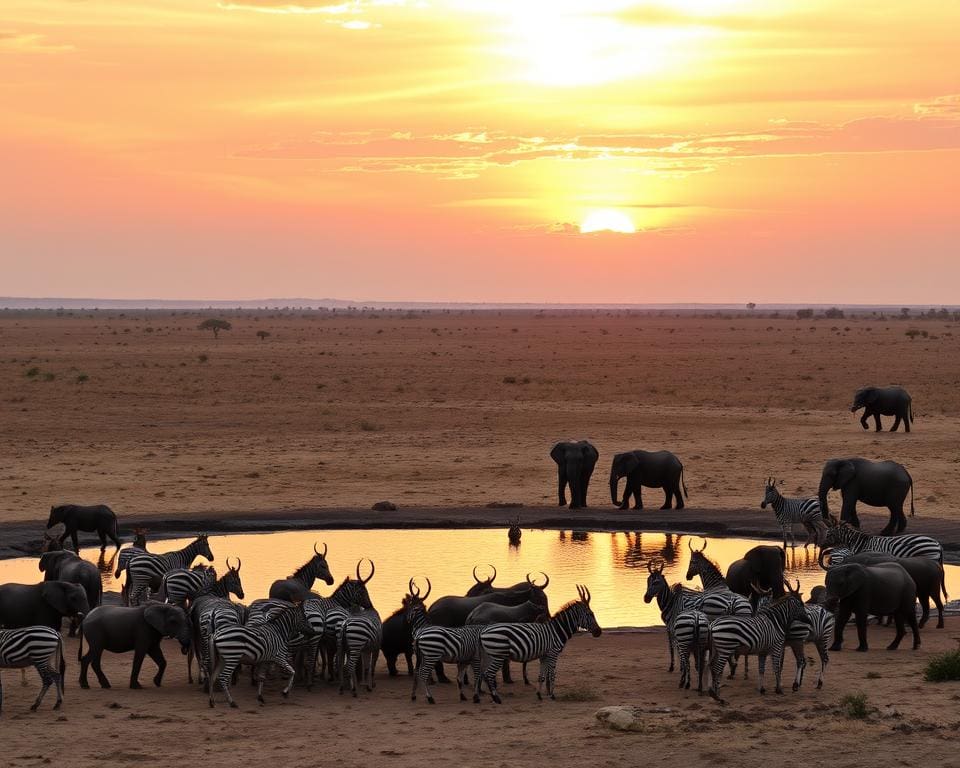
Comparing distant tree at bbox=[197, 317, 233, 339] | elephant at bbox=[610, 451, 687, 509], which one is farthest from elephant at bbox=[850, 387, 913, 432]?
distant tree at bbox=[197, 317, 233, 339]

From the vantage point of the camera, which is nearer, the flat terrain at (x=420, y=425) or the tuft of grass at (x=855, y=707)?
the tuft of grass at (x=855, y=707)

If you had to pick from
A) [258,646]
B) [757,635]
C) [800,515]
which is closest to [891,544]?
[800,515]

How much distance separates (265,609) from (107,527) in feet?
31.9

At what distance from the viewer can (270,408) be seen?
52312 mm

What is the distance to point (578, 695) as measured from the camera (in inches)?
616

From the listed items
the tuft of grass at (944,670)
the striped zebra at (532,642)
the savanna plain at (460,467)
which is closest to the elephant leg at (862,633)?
the savanna plain at (460,467)

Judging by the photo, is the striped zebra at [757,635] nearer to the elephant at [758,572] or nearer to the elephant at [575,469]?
the elephant at [758,572]

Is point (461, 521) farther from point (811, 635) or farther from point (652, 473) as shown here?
point (811, 635)

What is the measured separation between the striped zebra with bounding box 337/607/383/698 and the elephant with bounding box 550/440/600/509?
14.4 metres

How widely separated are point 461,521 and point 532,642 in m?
12.9

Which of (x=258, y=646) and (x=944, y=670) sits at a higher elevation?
(x=258, y=646)

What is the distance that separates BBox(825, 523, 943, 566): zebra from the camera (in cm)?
2019

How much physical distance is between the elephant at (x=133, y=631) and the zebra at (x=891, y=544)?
9793 mm

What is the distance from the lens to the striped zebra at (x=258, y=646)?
49.6ft
